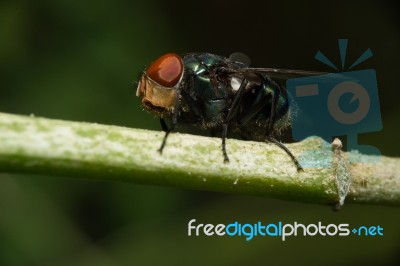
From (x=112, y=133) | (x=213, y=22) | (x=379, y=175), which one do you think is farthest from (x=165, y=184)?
(x=213, y=22)

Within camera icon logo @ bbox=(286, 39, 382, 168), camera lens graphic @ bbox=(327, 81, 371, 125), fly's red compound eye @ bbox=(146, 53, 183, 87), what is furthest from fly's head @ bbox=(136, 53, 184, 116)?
camera lens graphic @ bbox=(327, 81, 371, 125)

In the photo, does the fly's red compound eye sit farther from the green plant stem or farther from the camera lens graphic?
the green plant stem

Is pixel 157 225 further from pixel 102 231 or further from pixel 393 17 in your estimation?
pixel 393 17

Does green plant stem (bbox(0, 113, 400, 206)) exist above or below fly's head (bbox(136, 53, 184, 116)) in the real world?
below

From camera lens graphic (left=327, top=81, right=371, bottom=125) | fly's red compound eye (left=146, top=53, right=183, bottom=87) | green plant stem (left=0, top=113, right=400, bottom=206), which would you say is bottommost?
green plant stem (left=0, top=113, right=400, bottom=206)

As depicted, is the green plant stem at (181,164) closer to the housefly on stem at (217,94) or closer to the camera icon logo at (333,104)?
the camera icon logo at (333,104)

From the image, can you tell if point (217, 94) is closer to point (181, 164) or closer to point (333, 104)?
point (333, 104)

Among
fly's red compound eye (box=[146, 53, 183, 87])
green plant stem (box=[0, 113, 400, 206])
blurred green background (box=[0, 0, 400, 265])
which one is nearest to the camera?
green plant stem (box=[0, 113, 400, 206])
